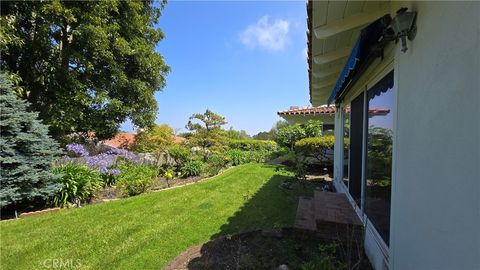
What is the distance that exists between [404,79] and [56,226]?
6446 mm

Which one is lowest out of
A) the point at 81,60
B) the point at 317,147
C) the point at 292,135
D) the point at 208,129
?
the point at 317,147

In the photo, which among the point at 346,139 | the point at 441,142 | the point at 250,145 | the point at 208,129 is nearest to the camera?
the point at 441,142

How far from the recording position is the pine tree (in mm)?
5758

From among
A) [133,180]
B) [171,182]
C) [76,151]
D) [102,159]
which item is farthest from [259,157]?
[76,151]

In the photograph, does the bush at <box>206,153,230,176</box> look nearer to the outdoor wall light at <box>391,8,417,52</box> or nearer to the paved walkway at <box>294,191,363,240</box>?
the paved walkway at <box>294,191,363,240</box>

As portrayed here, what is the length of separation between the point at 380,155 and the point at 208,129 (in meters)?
12.9

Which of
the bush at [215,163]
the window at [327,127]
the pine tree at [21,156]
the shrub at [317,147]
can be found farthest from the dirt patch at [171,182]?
the window at [327,127]

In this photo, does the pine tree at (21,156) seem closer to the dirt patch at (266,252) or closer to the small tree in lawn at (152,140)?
the dirt patch at (266,252)

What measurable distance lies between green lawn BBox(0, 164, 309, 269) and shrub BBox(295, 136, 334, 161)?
4.12 metres

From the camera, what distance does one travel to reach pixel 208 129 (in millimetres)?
15781

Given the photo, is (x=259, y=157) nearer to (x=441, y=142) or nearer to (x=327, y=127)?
(x=327, y=127)

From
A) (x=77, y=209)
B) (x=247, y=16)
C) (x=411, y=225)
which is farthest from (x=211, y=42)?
(x=411, y=225)

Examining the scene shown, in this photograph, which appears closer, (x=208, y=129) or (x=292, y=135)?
(x=292, y=135)

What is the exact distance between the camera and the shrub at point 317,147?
1131 cm
